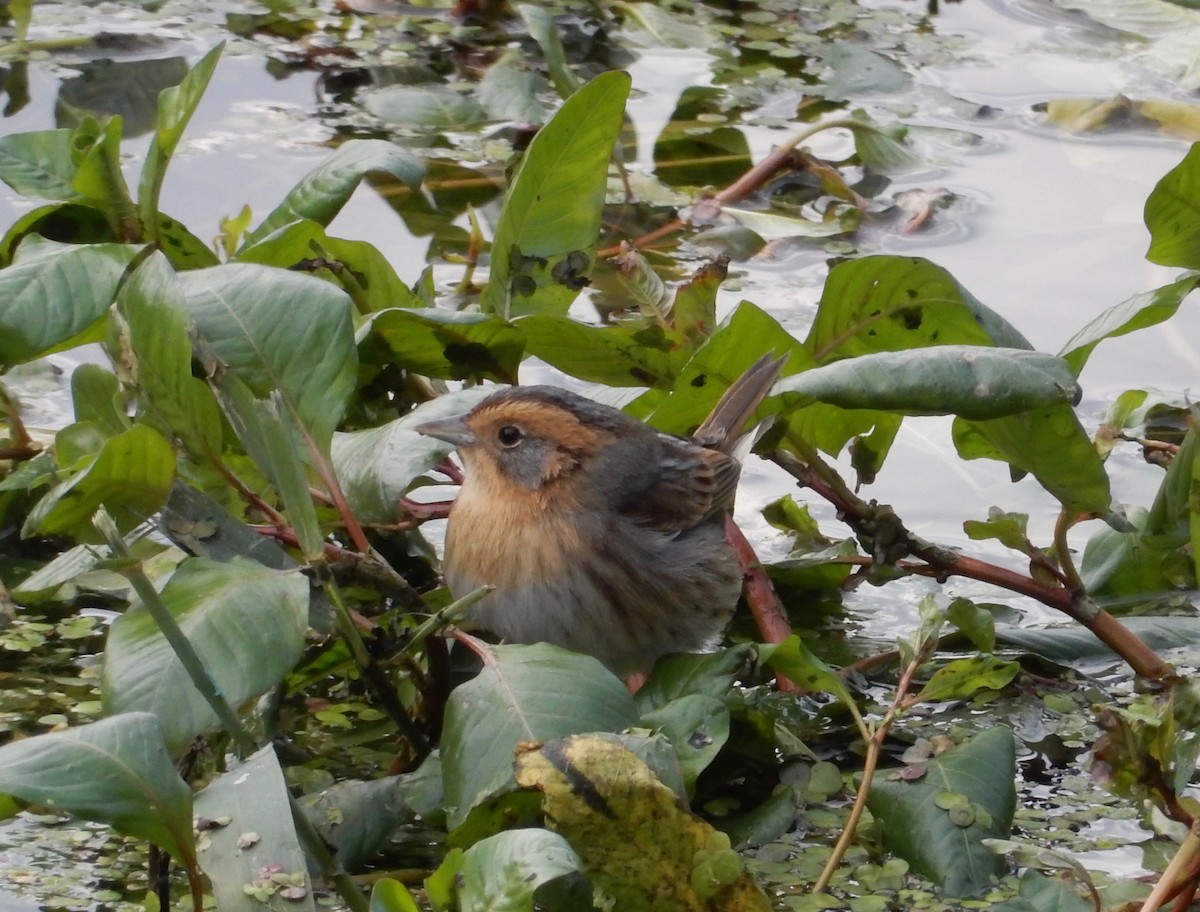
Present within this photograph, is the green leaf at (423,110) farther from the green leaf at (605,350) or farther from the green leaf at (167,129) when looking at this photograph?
the green leaf at (605,350)

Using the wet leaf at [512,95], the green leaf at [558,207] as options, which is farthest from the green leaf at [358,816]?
the wet leaf at [512,95]

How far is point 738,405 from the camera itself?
13.9ft

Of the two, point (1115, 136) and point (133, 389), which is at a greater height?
point (133, 389)

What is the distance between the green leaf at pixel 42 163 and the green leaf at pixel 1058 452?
254cm

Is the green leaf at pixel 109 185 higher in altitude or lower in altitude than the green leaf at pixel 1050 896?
higher

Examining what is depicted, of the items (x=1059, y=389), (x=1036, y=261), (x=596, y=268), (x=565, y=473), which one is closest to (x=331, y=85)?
(x=596, y=268)

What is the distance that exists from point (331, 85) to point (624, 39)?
1489 millimetres

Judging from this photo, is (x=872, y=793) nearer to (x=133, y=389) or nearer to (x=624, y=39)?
(x=133, y=389)

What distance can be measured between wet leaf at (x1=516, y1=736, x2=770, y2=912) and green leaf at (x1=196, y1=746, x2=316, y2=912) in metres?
0.40

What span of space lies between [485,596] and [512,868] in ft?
2.58

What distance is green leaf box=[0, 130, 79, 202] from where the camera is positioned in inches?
182

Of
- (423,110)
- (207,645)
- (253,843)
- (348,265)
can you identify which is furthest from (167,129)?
(423,110)

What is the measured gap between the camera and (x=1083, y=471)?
3.91m

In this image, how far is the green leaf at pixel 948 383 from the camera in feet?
11.5
